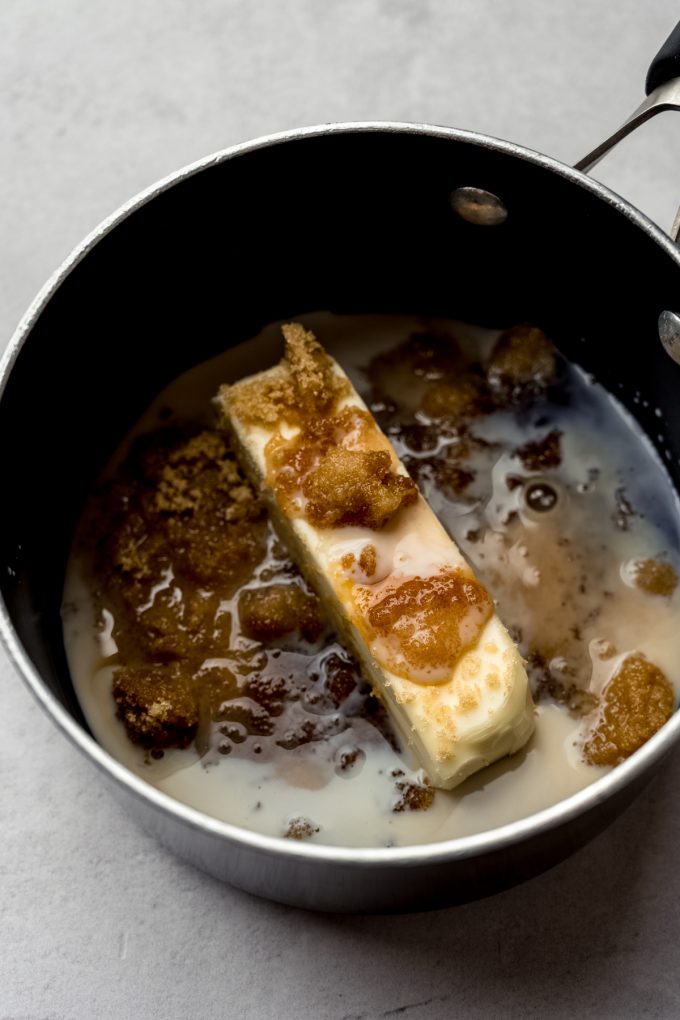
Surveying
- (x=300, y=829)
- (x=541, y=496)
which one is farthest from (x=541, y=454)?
(x=300, y=829)

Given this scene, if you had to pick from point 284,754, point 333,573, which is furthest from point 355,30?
point 284,754

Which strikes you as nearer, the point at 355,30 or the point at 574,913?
the point at 574,913

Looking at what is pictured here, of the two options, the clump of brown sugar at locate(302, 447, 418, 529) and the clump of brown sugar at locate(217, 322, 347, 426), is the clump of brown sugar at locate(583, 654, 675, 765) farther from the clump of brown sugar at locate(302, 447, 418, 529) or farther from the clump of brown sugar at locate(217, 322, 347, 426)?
the clump of brown sugar at locate(217, 322, 347, 426)

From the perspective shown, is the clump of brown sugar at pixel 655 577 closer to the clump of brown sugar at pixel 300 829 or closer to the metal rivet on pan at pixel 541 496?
the metal rivet on pan at pixel 541 496

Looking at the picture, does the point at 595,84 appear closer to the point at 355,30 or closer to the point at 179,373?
the point at 355,30

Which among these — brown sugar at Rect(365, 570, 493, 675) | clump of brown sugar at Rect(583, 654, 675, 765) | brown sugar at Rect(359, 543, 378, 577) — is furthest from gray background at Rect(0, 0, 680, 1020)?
brown sugar at Rect(359, 543, 378, 577)

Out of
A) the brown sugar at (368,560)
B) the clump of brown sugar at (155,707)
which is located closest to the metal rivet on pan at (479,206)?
the brown sugar at (368,560)
